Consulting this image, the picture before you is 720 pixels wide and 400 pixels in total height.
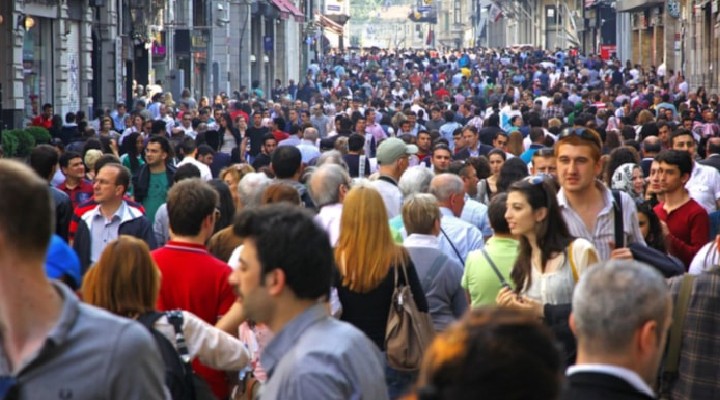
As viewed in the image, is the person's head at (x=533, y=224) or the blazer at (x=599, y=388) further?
the person's head at (x=533, y=224)

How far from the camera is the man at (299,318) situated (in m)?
3.82

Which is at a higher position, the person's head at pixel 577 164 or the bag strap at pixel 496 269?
the person's head at pixel 577 164

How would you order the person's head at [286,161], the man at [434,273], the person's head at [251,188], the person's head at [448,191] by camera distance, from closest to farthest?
the man at [434,273] < the person's head at [448,191] < the person's head at [251,188] < the person's head at [286,161]

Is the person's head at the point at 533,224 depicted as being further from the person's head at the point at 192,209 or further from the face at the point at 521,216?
the person's head at the point at 192,209

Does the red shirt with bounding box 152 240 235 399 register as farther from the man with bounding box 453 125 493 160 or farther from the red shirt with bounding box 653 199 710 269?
the man with bounding box 453 125 493 160

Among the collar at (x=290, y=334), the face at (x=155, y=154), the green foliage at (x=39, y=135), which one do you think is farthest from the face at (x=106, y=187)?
the green foliage at (x=39, y=135)

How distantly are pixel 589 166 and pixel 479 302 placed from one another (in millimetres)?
883

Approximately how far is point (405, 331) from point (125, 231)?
2.64 m

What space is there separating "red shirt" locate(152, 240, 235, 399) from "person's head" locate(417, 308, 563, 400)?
3.86m

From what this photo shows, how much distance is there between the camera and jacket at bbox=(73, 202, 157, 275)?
29.6 feet

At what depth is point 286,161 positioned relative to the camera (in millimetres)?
10633

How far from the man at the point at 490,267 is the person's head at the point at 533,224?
0.95 ft

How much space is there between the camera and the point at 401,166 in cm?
1162

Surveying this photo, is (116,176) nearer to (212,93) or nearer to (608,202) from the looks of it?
(608,202)
